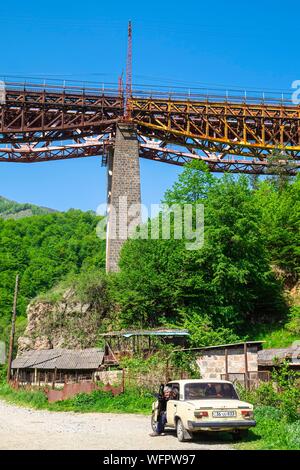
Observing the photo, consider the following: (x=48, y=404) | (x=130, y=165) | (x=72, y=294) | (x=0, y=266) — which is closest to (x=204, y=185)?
(x=130, y=165)

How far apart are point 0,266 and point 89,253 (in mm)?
15165

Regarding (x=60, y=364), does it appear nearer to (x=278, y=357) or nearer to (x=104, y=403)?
(x=104, y=403)

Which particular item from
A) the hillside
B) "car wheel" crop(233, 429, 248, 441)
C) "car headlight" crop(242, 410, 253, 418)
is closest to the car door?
"car wheel" crop(233, 429, 248, 441)

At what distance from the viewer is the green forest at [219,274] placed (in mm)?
31141

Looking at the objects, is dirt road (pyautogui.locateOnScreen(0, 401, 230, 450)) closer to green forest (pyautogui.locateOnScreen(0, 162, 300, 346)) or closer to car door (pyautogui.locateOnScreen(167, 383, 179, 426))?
car door (pyautogui.locateOnScreen(167, 383, 179, 426))

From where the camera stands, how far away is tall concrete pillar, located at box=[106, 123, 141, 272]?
3666cm

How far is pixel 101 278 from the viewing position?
35312 millimetres

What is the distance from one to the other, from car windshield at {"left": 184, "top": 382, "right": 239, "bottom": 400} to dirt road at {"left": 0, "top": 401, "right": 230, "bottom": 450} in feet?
3.47

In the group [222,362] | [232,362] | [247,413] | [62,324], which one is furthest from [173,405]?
[62,324]

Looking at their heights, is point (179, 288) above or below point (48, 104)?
below

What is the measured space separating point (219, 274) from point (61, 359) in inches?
416

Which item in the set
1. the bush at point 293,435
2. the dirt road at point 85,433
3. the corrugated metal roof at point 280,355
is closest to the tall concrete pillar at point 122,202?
the corrugated metal roof at point 280,355

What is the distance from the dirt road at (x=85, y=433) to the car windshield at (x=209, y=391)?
3.47ft
